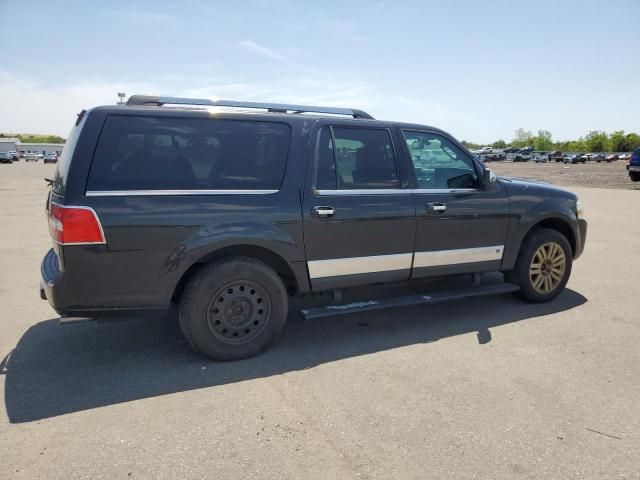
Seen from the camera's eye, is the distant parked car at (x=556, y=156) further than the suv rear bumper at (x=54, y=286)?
Yes

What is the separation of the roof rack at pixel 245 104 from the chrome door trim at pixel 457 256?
1422 millimetres

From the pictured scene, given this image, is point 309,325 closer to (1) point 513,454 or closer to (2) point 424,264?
Result: (2) point 424,264

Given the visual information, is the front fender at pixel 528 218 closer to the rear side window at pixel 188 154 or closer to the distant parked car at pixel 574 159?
the rear side window at pixel 188 154

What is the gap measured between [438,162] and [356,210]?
123cm

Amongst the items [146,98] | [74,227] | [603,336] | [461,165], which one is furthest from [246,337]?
[603,336]

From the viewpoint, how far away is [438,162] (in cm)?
457

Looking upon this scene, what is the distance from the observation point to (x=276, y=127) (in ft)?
12.3

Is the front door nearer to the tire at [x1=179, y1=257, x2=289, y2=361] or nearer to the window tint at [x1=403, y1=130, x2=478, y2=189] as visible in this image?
the window tint at [x1=403, y1=130, x2=478, y2=189]

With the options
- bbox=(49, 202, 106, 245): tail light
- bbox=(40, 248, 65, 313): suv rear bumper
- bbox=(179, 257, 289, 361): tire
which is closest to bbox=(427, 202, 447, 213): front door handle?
bbox=(179, 257, 289, 361): tire

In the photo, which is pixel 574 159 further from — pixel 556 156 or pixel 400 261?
pixel 400 261

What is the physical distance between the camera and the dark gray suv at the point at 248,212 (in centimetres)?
318

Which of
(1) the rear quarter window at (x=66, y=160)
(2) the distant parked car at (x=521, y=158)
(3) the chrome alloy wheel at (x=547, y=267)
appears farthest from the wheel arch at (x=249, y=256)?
(2) the distant parked car at (x=521, y=158)

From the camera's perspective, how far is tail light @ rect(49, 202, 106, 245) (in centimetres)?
305

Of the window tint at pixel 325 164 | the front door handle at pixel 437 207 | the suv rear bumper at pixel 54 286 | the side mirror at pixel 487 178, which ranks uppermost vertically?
the window tint at pixel 325 164
